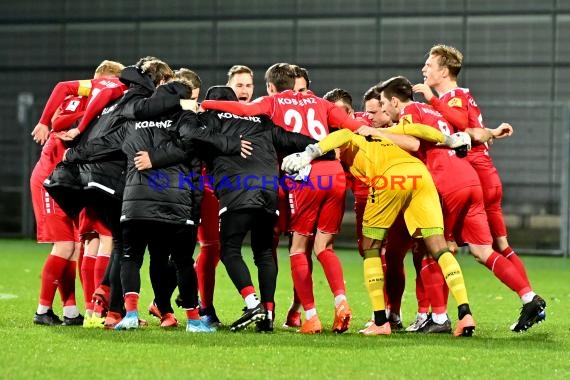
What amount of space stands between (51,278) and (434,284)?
300 cm

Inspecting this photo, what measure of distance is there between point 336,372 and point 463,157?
8.71 ft

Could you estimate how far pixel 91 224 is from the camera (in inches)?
330

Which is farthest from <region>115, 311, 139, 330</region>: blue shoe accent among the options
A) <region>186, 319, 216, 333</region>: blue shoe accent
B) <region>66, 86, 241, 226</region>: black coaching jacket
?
<region>66, 86, 241, 226</region>: black coaching jacket

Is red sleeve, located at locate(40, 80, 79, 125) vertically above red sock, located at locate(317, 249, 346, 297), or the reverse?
red sleeve, located at locate(40, 80, 79, 125)

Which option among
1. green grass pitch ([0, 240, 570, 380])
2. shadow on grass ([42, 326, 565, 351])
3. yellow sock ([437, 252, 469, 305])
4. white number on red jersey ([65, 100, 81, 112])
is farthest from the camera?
white number on red jersey ([65, 100, 81, 112])

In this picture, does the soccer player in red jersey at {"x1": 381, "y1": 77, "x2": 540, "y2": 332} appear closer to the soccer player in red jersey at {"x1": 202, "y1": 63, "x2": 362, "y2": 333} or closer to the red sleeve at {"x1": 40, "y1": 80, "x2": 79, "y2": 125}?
the soccer player in red jersey at {"x1": 202, "y1": 63, "x2": 362, "y2": 333}

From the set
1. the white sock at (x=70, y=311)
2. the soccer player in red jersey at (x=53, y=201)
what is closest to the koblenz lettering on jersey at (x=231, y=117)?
the soccer player in red jersey at (x=53, y=201)

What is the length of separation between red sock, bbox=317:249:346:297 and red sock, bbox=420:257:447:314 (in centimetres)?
63

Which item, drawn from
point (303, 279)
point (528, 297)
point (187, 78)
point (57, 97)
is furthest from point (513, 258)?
point (57, 97)

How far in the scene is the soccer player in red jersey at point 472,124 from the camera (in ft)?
25.6

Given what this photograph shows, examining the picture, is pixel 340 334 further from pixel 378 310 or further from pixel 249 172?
pixel 249 172

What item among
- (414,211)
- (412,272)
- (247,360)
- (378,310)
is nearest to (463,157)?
(414,211)

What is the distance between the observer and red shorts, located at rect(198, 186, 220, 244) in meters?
8.56

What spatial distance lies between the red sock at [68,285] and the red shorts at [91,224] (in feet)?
0.95
